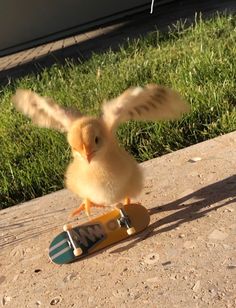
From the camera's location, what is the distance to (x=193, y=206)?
7.49 ft

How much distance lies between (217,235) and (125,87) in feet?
8.20

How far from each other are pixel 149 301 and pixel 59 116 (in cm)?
76

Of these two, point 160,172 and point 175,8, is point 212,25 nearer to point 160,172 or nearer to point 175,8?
point 160,172

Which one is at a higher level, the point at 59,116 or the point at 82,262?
the point at 59,116

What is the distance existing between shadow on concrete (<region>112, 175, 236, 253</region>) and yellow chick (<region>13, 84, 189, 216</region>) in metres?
0.17

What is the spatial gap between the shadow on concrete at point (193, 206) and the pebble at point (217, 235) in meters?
0.16

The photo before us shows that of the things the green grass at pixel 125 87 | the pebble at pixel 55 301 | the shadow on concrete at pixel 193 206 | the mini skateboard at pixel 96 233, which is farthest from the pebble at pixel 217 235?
the green grass at pixel 125 87

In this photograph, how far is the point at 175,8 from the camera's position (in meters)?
11.9

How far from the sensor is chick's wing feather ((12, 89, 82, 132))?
2.05m

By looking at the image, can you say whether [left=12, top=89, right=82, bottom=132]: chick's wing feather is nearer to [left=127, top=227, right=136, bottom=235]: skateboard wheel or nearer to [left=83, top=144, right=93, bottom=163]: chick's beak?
[left=83, top=144, right=93, bottom=163]: chick's beak

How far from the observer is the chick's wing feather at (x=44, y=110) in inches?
80.7

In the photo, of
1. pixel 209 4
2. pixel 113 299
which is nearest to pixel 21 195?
pixel 113 299

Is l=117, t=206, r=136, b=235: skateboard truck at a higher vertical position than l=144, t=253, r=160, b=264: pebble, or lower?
higher

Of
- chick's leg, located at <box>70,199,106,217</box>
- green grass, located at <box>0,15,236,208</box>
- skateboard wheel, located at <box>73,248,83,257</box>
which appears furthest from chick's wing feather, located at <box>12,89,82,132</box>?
green grass, located at <box>0,15,236,208</box>
